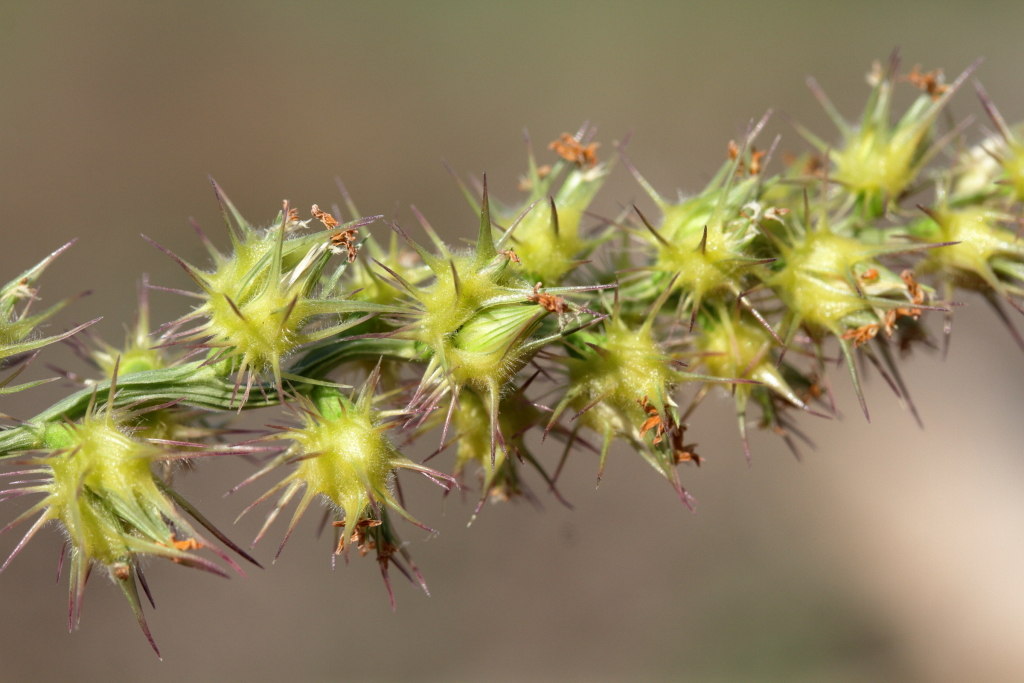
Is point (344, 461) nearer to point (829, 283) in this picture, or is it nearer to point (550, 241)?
point (550, 241)

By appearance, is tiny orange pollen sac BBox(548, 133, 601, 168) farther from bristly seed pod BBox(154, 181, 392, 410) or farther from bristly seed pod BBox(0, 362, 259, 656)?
bristly seed pod BBox(0, 362, 259, 656)

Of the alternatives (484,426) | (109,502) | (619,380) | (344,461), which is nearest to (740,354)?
(619,380)

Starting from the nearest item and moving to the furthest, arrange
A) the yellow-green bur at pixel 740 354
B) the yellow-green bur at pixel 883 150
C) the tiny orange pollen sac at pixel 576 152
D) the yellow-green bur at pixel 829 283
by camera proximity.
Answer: the yellow-green bur at pixel 829 283, the yellow-green bur at pixel 740 354, the tiny orange pollen sac at pixel 576 152, the yellow-green bur at pixel 883 150

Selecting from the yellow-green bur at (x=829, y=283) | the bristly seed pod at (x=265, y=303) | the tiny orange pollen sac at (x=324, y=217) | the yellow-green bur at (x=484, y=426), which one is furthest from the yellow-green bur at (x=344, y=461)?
the yellow-green bur at (x=829, y=283)

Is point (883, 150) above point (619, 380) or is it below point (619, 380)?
above

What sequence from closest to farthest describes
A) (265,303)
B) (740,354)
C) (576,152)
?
1. (265,303)
2. (740,354)
3. (576,152)

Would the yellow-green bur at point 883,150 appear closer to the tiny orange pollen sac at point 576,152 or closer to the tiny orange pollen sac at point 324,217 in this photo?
the tiny orange pollen sac at point 576,152

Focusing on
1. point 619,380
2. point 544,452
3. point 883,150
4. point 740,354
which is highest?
point 883,150

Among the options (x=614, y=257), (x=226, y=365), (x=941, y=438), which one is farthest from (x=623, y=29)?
(x=226, y=365)
